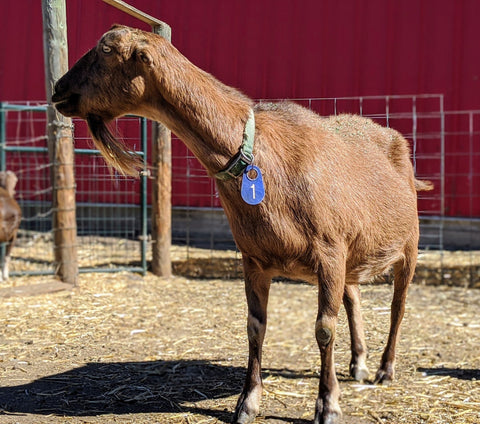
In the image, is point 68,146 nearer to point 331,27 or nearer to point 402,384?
point 402,384

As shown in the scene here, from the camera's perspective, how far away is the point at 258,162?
3496mm

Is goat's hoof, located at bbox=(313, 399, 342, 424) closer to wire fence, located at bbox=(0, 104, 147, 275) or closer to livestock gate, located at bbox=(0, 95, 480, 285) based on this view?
wire fence, located at bbox=(0, 104, 147, 275)

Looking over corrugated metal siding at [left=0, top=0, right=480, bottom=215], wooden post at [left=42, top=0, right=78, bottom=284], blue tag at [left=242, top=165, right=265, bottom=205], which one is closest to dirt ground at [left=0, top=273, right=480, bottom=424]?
wooden post at [left=42, top=0, right=78, bottom=284]

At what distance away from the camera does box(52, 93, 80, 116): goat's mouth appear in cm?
345

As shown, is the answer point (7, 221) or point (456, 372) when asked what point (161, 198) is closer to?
point (7, 221)

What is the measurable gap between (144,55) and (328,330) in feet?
5.75

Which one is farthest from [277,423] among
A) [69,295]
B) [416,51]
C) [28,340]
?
[416,51]

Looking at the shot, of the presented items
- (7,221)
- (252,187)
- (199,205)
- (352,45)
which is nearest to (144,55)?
(252,187)

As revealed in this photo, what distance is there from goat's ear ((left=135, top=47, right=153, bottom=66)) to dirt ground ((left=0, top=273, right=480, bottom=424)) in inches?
78.3

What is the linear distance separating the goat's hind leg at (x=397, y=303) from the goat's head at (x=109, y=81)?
6.88 feet

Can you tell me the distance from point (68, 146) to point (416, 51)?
608 centimetres

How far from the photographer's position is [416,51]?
1049 cm

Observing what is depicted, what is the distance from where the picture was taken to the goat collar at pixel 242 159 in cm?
343

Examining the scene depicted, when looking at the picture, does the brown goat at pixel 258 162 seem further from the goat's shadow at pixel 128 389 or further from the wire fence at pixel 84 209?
the wire fence at pixel 84 209
